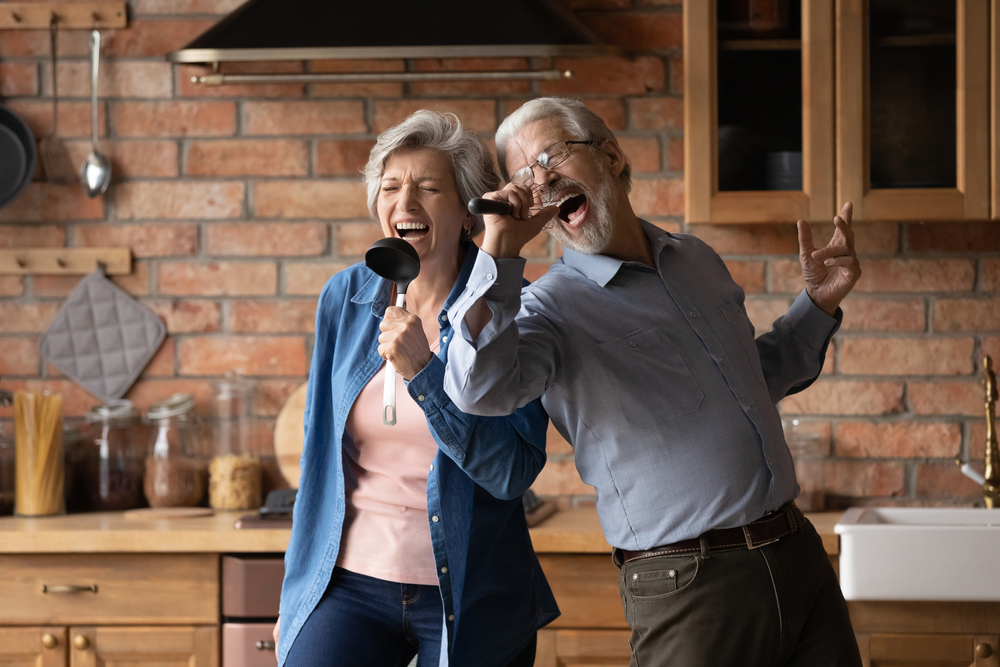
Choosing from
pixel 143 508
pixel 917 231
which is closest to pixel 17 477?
pixel 143 508

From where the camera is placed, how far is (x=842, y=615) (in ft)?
4.17

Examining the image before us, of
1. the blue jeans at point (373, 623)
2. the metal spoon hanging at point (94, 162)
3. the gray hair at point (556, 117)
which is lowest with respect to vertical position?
the blue jeans at point (373, 623)

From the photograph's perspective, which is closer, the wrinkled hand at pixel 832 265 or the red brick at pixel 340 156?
the wrinkled hand at pixel 832 265

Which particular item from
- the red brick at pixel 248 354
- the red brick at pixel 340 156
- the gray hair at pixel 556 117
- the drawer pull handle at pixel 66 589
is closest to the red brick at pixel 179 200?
the red brick at pixel 340 156

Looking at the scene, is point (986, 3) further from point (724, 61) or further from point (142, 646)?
point (142, 646)

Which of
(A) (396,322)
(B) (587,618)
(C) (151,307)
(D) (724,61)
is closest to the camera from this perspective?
(A) (396,322)

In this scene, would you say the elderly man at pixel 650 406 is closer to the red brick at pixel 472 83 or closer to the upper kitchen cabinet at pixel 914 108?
the upper kitchen cabinet at pixel 914 108

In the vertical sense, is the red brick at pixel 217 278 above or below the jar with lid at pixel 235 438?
above

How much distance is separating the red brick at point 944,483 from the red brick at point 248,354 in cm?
158

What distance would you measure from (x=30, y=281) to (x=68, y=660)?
100 cm

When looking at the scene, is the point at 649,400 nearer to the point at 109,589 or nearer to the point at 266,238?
the point at 109,589

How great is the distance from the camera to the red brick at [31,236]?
2.40 metres

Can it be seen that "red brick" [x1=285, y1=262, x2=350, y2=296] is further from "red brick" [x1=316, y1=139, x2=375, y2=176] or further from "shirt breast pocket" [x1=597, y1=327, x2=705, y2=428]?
"shirt breast pocket" [x1=597, y1=327, x2=705, y2=428]

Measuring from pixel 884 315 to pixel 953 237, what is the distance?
250mm
